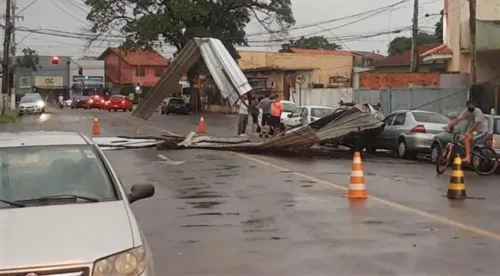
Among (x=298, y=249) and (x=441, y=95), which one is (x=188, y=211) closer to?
(x=298, y=249)

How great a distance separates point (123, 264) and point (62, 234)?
524mm

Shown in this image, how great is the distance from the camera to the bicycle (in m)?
18.6

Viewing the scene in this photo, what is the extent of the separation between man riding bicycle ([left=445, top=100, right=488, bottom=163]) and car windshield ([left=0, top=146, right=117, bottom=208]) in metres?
13.2

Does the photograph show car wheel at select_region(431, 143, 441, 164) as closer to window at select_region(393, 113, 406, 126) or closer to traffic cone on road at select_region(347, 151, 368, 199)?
window at select_region(393, 113, 406, 126)

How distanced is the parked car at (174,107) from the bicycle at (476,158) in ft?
154

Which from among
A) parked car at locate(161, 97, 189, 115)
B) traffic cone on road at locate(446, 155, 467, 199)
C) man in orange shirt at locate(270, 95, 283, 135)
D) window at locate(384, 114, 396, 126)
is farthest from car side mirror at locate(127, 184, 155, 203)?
parked car at locate(161, 97, 189, 115)

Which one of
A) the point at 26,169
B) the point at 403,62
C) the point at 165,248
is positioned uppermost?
the point at 403,62

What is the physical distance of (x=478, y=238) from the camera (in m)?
9.86

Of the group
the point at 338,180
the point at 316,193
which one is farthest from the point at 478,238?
the point at 338,180

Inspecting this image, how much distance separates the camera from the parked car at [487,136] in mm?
19047

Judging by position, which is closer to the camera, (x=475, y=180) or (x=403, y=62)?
(x=475, y=180)

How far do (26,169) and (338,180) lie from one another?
34.2 feet

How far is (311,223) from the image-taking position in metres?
11.0

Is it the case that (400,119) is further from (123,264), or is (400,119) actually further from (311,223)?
(123,264)
